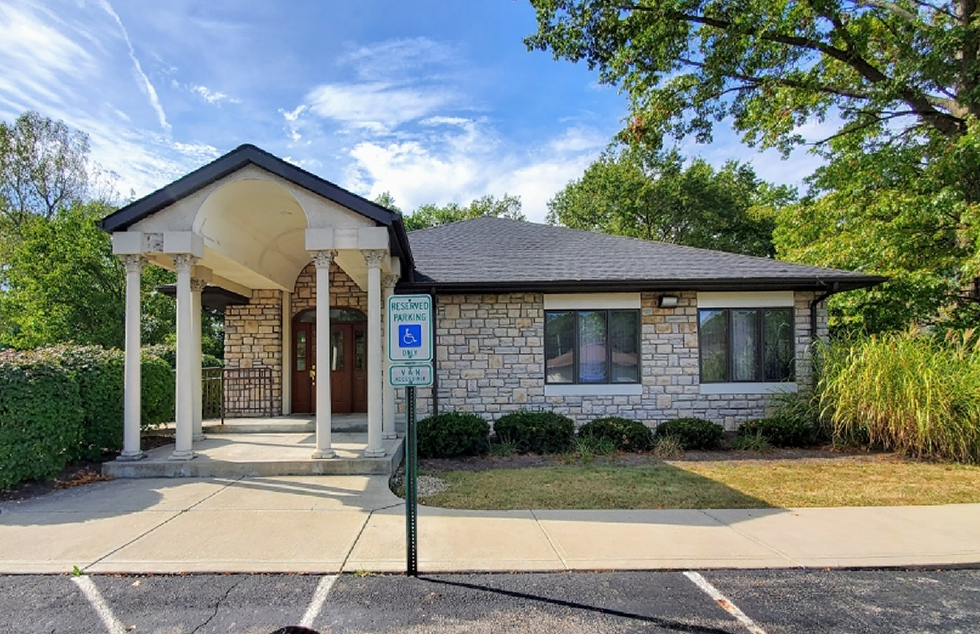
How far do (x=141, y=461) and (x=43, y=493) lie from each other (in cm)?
113

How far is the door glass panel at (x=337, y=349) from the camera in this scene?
11.5 m

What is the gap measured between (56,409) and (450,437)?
17.6ft

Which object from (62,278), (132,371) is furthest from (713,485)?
(62,278)

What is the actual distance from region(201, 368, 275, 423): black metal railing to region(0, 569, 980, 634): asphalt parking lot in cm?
753

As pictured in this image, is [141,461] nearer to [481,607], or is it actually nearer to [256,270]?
[256,270]

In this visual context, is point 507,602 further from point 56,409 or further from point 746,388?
point 746,388

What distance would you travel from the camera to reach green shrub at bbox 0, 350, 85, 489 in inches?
235

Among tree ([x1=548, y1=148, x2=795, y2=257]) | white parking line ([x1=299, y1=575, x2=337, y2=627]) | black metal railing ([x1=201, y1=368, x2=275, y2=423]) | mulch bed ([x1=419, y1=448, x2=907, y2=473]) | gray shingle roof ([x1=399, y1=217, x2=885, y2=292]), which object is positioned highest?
tree ([x1=548, y1=148, x2=795, y2=257])

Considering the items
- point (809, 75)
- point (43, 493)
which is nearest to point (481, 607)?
point (43, 493)

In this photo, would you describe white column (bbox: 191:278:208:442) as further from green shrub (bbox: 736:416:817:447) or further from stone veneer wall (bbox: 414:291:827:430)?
green shrub (bbox: 736:416:817:447)

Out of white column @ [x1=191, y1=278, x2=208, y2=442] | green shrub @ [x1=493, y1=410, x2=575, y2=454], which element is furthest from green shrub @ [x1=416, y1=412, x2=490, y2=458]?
white column @ [x1=191, y1=278, x2=208, y2=442]

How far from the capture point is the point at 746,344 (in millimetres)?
10336

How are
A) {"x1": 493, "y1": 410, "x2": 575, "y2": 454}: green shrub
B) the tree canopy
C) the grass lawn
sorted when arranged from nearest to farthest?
the grass lawn → {"x1": 493, "y1": 410, "x2": 575, "y2": 454}: green shrub → the tree canopy

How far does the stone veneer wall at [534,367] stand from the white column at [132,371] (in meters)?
4.44
